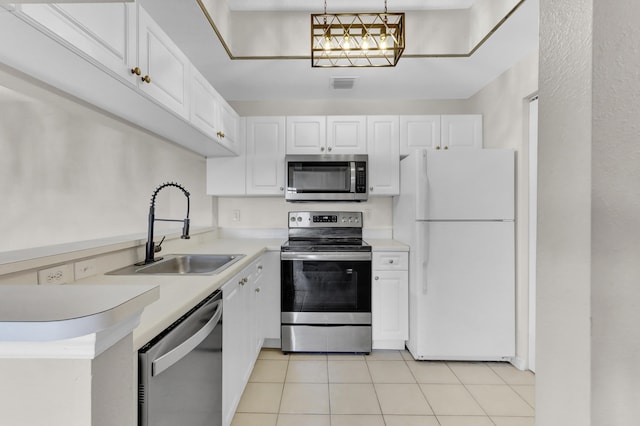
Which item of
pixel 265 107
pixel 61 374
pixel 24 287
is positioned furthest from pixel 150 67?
pixel 265 107

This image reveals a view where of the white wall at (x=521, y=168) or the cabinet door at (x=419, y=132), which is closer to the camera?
the white wall at (x=521, y=168)

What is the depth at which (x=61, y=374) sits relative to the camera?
21.1 inches

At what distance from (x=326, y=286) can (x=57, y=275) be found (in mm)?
1762

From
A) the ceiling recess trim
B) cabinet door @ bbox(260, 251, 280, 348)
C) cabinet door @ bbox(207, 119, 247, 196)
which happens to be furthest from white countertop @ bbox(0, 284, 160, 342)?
cabinet door @ bbox(207, 119, 247, 196)

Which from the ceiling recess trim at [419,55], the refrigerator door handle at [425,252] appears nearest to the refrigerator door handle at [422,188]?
the refrigerator door handle at [425,252]

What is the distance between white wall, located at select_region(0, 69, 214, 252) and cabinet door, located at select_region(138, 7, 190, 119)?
0.38 metres

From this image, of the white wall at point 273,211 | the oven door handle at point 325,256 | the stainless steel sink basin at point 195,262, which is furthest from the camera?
the white wall at point 273,211

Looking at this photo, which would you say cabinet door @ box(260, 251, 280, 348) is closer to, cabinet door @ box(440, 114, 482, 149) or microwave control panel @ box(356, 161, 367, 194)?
microwave control panel @ box(356, 161, 367, 194)

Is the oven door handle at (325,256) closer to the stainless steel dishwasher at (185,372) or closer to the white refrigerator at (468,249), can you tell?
the white refrigerator at (468,249)

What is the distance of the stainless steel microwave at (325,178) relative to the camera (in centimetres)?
292

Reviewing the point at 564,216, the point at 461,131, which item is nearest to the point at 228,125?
the point at 461,131

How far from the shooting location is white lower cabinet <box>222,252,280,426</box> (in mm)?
1619

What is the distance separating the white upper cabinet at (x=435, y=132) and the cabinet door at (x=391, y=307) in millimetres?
1158

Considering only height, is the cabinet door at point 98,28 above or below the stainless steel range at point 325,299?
above
